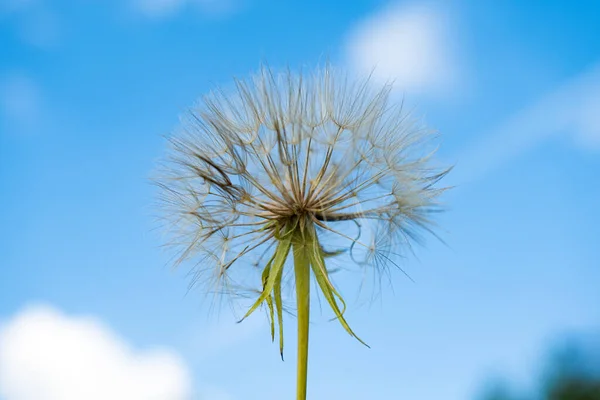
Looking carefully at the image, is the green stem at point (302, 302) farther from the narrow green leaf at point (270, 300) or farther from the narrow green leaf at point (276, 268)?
the narrow green leaf at point (270, 300)

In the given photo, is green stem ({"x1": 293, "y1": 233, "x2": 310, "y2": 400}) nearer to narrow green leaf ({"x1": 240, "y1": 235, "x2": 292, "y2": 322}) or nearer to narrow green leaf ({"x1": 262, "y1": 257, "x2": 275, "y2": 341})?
narrow green leaf ({"x1": 240, "y1": 235, "x2": 292, "y2": 322})

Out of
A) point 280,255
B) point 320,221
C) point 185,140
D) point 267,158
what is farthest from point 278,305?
point 185,140

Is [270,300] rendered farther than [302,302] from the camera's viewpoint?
Yes

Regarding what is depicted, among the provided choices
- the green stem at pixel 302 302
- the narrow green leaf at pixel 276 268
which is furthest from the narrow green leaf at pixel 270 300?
the green stem at pixel 302 302

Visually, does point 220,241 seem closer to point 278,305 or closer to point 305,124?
point 278,305

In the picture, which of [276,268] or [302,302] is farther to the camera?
[276,268]

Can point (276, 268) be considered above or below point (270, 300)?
above

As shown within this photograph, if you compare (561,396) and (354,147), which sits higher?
(561,396)

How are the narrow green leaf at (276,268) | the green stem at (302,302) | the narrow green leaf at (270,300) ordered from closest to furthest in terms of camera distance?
the green stem at (302,302)
the narrow green leaf at (276,268)
the narrow green leaf at (270,300)
